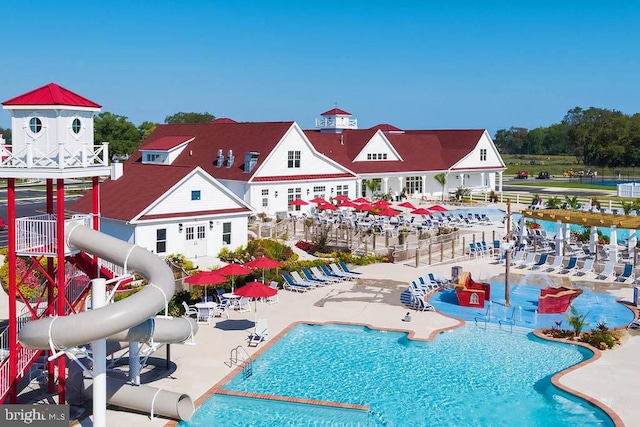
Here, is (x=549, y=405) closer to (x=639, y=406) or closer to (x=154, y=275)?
(x=639, y=406)

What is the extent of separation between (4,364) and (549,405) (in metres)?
13.7

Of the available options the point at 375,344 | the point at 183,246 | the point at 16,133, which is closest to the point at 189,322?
the point at 16,133

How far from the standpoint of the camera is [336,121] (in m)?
69.8

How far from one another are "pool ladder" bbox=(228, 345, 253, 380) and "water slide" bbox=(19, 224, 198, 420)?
3.01 meters

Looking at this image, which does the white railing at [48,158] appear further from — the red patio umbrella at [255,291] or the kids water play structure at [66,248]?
the red patio umbrella at [255,291]

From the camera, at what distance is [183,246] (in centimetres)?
3556

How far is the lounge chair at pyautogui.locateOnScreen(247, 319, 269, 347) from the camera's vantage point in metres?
22.8

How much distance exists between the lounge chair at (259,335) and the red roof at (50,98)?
9.25 m

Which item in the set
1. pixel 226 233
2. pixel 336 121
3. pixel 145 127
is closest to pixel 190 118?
pixel 145 127

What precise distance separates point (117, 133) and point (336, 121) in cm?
5414

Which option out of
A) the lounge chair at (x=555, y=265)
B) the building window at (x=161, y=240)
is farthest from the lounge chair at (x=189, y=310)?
the lounge chair at (x=555, y=265)

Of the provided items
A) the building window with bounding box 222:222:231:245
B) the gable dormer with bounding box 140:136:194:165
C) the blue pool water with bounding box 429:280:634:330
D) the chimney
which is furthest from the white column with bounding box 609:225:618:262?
the gable dormer with bounding box 140:136:194:165

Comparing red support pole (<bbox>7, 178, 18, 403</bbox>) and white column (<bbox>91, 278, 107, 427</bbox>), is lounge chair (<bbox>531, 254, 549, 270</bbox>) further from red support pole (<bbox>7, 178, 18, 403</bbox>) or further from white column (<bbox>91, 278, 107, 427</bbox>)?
red support pole (<bbox>7, 178, 18, 403</bbox>)

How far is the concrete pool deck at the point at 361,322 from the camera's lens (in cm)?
1866
